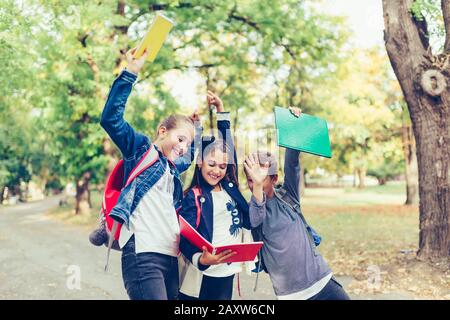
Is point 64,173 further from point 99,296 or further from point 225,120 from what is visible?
point 225,120

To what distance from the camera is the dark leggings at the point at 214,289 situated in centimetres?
278

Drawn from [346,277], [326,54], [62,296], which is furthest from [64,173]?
[346,277]

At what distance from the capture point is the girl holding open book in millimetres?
2699

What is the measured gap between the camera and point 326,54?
12.9 metres

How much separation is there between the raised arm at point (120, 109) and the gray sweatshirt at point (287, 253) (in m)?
0.78

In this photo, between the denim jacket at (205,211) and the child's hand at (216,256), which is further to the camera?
the denim jacket at (205,211)

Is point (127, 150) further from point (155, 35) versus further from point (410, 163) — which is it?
point (410, 163)

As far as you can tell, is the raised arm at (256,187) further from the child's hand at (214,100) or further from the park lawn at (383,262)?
the park lawn at (383,262)

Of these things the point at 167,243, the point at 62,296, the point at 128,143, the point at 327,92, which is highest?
the point at 327,92

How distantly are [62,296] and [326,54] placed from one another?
9.54m

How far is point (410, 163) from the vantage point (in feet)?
71.6

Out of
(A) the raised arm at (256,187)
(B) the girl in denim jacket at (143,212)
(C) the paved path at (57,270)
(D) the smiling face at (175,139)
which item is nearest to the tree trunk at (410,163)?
(C) the paved path at (57,270)

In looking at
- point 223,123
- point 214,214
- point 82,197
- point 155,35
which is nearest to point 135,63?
point 155,35

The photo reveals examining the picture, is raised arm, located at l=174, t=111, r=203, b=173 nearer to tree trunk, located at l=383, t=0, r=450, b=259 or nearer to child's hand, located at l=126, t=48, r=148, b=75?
child's hand, located at l=126, t=48, r=148, b=75
